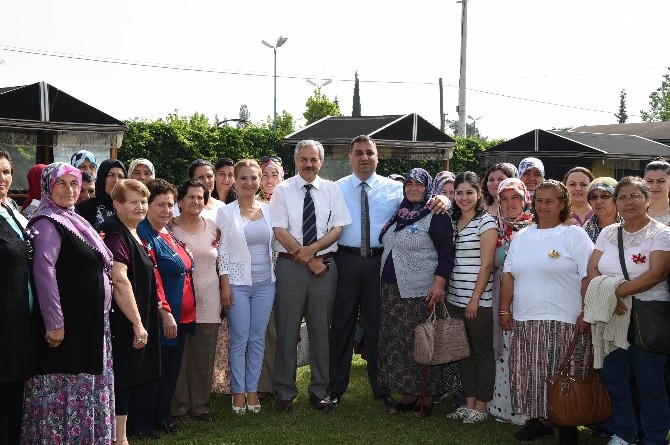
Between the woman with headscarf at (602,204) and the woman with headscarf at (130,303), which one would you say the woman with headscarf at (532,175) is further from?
the woman with headscarf at (130,303)

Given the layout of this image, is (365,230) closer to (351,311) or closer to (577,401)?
(351,311)

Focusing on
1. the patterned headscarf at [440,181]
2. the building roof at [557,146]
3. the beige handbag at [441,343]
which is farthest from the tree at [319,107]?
the beige handbag at [441,343]

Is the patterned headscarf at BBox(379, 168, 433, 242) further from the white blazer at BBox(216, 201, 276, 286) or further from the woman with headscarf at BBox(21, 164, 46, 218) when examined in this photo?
the woman with headscarf at BBox(21, 164, 46, 218)

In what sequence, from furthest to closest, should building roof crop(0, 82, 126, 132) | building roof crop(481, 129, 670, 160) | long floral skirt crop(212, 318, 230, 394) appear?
building roof crop(481, 129, 670, 160) → building roof crop(0, 82, 126, 132) → long floral skirt crop(212, 318, 230, 394)

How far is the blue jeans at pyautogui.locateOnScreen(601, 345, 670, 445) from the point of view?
16.2 feet

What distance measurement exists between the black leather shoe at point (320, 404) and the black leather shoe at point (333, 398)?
0.03 metres

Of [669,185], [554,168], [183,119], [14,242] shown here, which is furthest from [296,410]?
[554,168]

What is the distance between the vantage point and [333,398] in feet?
21.1

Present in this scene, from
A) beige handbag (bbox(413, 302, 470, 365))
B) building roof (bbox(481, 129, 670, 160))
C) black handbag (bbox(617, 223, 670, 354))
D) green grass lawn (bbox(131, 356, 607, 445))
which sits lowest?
green grass lawn (bbox(131, 356, 607, 445))

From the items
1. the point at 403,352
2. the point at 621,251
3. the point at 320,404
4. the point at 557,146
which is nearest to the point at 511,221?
the point at 621,251

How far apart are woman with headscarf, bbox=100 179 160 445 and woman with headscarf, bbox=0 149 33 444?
606mm

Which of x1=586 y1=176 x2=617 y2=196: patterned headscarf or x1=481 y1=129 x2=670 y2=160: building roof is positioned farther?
x1=481 y1=129 x2=670 y2=160: building roof

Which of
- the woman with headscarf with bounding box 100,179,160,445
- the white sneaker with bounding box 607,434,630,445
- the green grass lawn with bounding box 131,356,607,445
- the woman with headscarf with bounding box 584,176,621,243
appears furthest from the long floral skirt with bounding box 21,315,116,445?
the woman with headscarf with bounding box 584,176,621,243

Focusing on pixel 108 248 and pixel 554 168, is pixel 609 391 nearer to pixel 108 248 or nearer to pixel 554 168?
pixel 108 248
